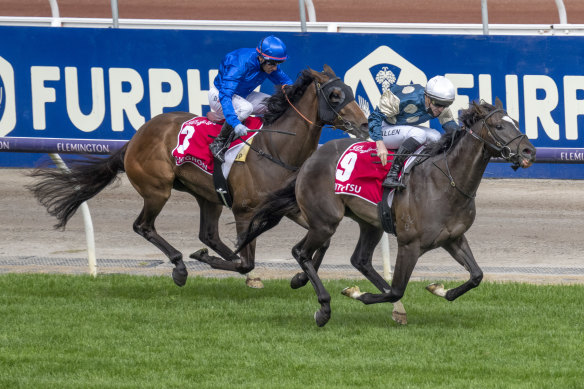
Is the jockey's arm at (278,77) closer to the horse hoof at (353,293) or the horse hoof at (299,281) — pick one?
the horse hoof at (299,281)

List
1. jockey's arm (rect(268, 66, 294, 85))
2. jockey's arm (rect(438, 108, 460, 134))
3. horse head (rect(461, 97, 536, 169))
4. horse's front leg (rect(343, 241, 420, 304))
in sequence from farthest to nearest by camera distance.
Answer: jockey's arm (rect(268, 66, 294, 85))
jockey's arm (rect(438, 108, 460, 134))
horse's front leg (rect(343, 241, 420, 304))
horse head (rect(461, 97, 536, 169))

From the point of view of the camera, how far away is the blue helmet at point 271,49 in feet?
28.3

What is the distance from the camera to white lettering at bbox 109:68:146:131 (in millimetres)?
13227

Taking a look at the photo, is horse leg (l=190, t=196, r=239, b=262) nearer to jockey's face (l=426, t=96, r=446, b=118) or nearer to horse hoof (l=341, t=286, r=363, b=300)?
horse hoof (l=341, t=286, r=363, b=300)

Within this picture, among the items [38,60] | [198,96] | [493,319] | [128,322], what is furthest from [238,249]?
[38,60]

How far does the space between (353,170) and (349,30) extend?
6.00 meters

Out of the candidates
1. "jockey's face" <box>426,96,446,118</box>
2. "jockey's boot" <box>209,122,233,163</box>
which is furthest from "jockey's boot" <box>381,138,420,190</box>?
"jockey's boot" <box>209,122,233,163</box>

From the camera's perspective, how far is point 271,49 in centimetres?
862

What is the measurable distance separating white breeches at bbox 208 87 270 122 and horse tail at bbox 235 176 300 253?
0.99 metres

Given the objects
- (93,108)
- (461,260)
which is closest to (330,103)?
(461,260)

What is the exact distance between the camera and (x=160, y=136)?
9.25 meters

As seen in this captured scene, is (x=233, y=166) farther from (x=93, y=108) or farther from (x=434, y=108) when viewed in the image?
(x=93, y=108)

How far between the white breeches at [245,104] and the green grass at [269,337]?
1.38 meters

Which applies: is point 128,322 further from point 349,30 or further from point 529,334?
point 349,30
